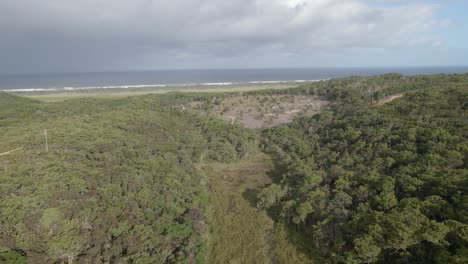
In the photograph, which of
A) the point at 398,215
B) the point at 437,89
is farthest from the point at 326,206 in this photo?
the point at 437,89

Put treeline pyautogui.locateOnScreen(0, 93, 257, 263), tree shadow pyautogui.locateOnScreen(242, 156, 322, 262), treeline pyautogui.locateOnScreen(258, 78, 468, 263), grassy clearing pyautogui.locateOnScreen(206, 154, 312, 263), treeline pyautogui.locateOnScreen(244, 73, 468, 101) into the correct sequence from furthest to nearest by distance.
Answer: treeline pyautogui.locateOnScreen(244, 73, 468, 101)
tree shadow pyautogui.locateOnScreen(242, 156, 322, 262)
grassy clearing pyautogui.locateOnScreen(206, 154, 312, 263)
treeline pyautogui.locateOnScreen(0, 93, 257, 263)
treeline pyautogui.locateOnScreen(258, 78, 468, 263)

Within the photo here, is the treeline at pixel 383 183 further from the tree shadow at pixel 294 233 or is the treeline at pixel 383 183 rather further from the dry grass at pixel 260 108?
the dry grass at pixel 260 108

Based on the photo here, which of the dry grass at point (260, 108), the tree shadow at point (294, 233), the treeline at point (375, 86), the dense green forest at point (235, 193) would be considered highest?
the treeline at point (375, 86)

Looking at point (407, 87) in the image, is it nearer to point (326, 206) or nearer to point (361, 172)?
point (361, 172)

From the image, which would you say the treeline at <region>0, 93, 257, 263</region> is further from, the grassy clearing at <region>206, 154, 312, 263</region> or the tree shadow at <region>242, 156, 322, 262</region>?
the tree shadow at <region>242, 156, 322, 262</region>

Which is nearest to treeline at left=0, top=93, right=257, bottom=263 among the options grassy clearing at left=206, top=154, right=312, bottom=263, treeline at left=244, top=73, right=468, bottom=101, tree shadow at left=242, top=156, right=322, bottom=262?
grassy clearing at left=206, top=154, right=312, bottom=263

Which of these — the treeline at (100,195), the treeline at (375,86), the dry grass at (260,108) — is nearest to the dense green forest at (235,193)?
the treeline at (100,195)
